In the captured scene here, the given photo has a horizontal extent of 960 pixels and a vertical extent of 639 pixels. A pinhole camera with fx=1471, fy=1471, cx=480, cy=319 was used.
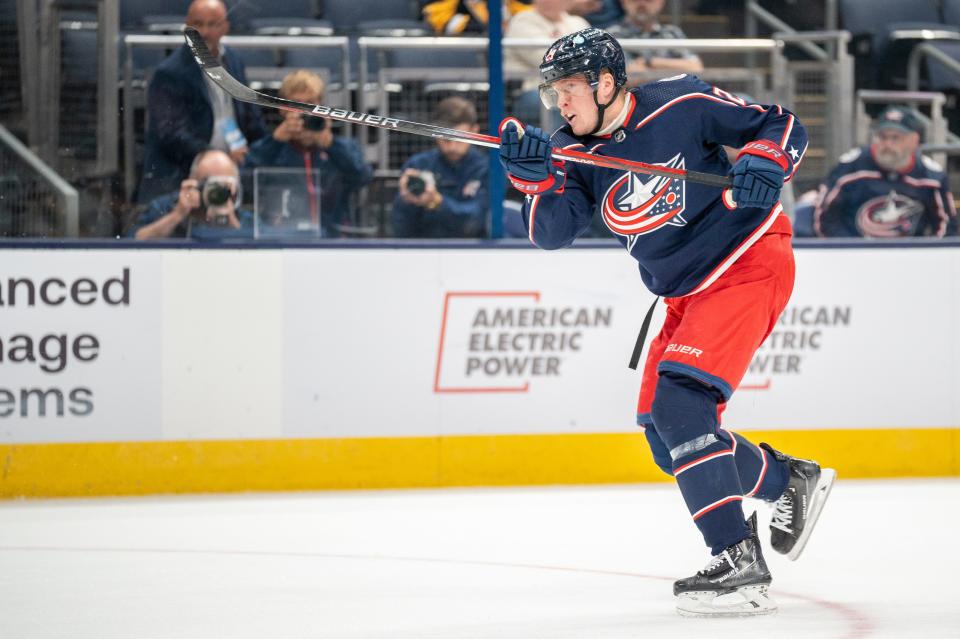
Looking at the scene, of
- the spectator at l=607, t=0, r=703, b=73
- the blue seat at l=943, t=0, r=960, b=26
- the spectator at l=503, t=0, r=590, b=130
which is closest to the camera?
the spectator at l=503, t=0, r=590, b=130

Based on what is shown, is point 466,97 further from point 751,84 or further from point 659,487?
point 659,487

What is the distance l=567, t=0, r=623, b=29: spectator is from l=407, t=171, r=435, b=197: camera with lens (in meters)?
1.34

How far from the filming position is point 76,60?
5242 mm

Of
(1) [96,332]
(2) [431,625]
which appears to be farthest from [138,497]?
(2) [431,625]

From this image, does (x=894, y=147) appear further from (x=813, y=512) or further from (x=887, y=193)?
(x=813, y=512)

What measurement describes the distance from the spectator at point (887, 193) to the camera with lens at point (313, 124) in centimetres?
195

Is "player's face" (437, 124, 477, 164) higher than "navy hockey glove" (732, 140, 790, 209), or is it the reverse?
"player's face" (437, 124, 477, 164)

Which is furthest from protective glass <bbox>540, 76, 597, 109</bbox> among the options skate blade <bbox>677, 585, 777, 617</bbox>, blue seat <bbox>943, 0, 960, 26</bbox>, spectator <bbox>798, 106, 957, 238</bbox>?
blue seat <bbox>943, 0, 960, 26</bbox>

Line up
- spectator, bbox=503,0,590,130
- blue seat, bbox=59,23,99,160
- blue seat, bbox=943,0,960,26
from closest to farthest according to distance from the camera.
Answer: blue seat, bbox=59,23,99,160 → spectator, bbox=503,0,590,130 → blue seat, bbox=943,0,960,26

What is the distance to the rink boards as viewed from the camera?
5078mm

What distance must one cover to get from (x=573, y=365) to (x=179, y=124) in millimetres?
1669

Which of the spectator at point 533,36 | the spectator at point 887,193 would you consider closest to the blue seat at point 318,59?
the spectator at point 533,36

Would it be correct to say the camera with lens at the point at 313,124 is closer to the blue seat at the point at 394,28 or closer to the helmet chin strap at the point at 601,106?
the blue seat at the point at 394,28

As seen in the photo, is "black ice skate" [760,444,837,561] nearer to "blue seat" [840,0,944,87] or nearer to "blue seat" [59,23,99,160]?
"blue seat" [59,23,99,160]
